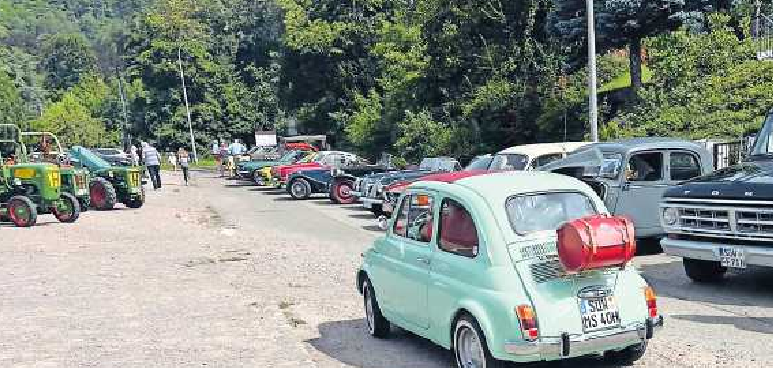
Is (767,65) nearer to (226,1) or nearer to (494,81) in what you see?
(494,81)

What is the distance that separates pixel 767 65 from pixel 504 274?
21760mm

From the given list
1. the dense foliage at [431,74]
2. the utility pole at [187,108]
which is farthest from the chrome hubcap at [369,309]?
the utility pole at [187,108]

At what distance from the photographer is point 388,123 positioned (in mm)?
44281

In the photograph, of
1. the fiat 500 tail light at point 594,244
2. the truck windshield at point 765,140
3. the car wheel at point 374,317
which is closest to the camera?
the fiat 500 tail light at point 594,244

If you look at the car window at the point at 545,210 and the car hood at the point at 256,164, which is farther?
the car hood at the point at 256,164

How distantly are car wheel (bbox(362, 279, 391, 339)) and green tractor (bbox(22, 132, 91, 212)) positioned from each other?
15.9 metres

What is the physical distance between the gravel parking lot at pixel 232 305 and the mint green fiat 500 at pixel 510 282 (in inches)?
30.1

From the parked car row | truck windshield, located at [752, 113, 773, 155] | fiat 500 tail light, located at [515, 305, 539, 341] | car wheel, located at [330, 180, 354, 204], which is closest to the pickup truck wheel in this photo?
the parked car row

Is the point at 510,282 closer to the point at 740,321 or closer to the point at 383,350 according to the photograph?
the point at 383,350

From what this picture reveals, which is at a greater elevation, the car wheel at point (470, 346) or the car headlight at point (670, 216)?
the car headlight at point (670, 216)

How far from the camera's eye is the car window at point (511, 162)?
57.3ft

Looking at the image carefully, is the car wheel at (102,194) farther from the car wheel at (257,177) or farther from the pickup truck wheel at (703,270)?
the pickup truck wheel at (703,270)

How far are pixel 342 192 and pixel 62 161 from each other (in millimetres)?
8383

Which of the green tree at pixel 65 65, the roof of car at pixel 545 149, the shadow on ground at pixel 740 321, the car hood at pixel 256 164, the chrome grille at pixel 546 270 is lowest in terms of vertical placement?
the shadow on ground at pixel 740 321
